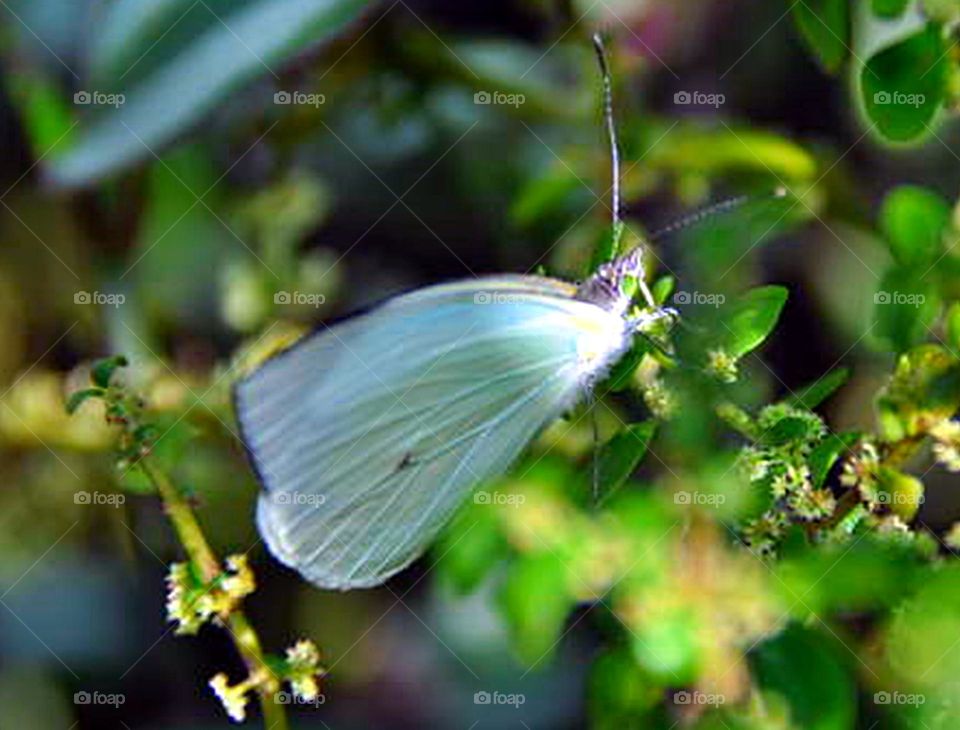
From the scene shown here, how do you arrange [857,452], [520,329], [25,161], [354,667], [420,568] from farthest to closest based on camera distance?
[25,161] < [354,667] < [420,568] < [520,329] < [857,452]

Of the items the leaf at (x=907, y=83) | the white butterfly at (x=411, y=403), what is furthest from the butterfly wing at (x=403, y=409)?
the leaf at (x=907, y=83)

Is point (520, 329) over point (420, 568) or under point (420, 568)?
over

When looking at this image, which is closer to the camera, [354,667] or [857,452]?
[857,452]

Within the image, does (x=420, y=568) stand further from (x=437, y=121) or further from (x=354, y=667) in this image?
(x=437, y=121)

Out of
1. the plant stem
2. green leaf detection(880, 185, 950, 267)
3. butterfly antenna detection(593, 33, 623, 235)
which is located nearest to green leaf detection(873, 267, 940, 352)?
green leaf detection(880, 185, 950, 267)

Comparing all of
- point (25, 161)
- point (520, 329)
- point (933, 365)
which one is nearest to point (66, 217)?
point (25, 161)
